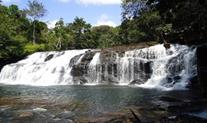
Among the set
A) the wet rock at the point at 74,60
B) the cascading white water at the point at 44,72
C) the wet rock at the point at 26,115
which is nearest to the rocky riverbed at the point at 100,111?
the wet rock at the point at 26,115

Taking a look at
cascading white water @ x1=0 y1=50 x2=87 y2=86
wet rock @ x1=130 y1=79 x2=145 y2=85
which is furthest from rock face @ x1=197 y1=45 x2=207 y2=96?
cascading white water @ x1=0 y1=50 x2=87 y2=86

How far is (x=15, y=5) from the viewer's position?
227 feet

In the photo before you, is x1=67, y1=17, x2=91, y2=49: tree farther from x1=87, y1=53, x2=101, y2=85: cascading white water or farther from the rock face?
the rock face

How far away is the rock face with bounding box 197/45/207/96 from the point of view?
2026cm

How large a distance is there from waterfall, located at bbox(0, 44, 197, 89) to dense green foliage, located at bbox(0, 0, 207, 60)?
2.72 m

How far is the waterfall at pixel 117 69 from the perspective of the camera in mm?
29188

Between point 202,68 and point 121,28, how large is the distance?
105 ft

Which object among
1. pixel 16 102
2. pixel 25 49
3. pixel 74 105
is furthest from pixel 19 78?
pixel 74 105

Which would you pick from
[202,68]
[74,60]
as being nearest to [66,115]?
[202,68]

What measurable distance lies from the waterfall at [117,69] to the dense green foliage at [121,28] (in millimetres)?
2725

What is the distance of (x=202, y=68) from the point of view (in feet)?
70.4

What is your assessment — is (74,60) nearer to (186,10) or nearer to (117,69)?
(117,69)

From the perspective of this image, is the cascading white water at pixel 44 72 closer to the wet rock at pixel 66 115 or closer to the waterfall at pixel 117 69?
the waterfall at pixel 117 69

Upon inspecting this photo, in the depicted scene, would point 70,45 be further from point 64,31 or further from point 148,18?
point 148,18
